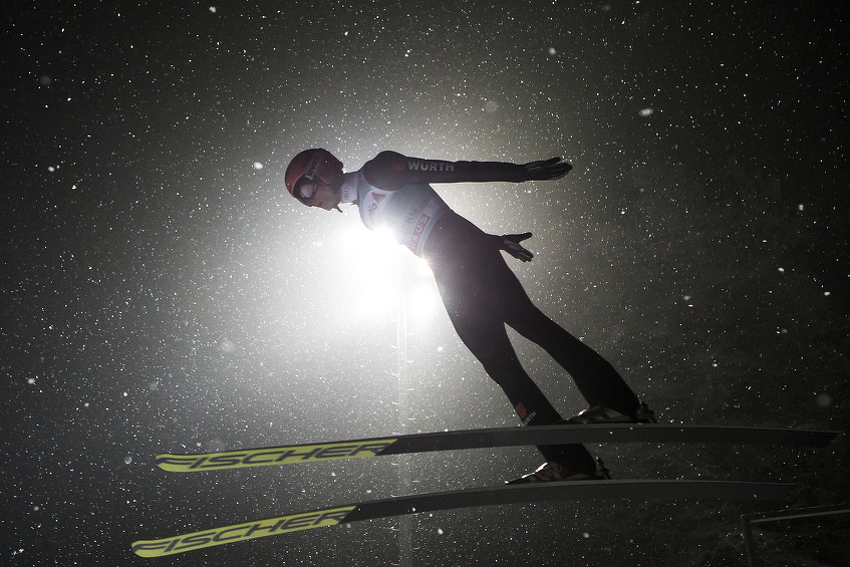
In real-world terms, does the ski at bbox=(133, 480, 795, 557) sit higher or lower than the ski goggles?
lower

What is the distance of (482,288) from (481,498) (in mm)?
671

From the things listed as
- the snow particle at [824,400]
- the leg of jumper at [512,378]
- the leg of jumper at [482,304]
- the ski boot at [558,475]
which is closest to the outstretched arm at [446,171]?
the leg of jumper at [482,304]

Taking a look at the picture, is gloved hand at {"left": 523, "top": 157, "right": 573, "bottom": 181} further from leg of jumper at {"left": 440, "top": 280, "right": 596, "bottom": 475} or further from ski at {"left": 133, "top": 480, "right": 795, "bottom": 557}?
ski at {"left": 133, "top": 480, "right": 795, "bottom": 557}

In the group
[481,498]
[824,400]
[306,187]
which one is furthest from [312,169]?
[824,400]

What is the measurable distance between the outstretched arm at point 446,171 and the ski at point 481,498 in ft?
3.24

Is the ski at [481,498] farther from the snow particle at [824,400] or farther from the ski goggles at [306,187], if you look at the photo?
the snow particle at [824,400]

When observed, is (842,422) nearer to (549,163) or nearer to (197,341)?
(549,163)

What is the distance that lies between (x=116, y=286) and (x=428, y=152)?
1.55 meters

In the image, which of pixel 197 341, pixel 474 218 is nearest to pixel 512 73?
pixel 474 218

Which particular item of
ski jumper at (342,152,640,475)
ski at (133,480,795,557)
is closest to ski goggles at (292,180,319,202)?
ski jumper at (342,152,640,475)

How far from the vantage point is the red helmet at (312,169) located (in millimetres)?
1813

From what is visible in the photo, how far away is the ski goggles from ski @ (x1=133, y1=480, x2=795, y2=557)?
1098 millimetres

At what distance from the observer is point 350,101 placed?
6.88 ft

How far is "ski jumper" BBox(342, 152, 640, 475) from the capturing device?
1.56 metres
